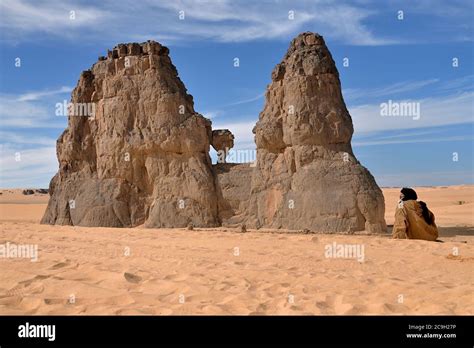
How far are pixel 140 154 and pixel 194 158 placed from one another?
1.88 m

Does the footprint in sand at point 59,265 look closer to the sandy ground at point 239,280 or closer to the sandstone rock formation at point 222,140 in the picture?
the sandy ground at point 239,280

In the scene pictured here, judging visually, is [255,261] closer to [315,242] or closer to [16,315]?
[315,242]

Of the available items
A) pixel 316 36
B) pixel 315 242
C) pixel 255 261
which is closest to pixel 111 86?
pixel 316 36

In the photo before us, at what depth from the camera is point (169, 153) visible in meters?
16.3

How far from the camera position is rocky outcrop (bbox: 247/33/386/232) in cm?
1293

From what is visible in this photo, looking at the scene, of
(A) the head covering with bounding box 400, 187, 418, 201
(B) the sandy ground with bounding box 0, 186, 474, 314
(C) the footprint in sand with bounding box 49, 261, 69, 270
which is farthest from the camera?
(A) the head covering with bounding box 400, 187, 418, 201

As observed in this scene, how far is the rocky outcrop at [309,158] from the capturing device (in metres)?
12.9

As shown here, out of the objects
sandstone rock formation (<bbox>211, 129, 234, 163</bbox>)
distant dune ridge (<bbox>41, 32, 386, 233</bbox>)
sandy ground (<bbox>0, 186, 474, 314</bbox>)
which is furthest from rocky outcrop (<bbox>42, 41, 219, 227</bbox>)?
sandy ground (<bbox>0, 186, 474, 314</bbox>)

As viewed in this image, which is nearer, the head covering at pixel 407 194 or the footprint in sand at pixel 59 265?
the footprint in sand at pixel 59 265

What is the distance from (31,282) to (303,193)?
921 cm

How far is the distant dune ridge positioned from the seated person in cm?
258

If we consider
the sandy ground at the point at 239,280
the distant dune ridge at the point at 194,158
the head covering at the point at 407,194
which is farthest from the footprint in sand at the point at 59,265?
the distant dune ridge at the point at 194,158

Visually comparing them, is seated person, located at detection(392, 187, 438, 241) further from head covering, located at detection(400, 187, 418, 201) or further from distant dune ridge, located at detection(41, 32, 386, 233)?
distant dune ridge, located at detection(41, 32, 386, 233)

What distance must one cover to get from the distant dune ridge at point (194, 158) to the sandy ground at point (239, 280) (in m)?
4.33
